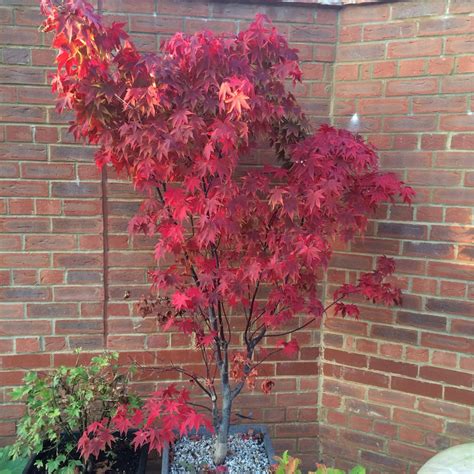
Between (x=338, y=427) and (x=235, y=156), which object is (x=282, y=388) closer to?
(x=338, y=427)

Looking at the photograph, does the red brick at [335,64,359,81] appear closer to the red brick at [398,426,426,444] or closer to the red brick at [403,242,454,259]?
the red brick at [403,242,454,259]

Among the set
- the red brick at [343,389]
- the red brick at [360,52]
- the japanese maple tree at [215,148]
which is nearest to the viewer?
the japanese maple tree at [215,148]

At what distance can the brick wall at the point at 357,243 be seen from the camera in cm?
247

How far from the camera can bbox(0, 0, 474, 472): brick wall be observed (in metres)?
2.47

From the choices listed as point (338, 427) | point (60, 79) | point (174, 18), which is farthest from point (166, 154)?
point (338, 427)

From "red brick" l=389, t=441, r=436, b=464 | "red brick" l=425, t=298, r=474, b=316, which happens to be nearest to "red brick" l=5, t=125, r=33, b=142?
"red brick" l=425, t=298, r=474, b=316

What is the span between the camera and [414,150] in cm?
254

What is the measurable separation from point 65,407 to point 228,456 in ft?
3.01

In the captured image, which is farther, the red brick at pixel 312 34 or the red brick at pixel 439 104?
the red brick at pixel 312 34

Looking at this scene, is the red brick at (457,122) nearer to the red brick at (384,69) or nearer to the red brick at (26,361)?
the red brick at (384,69)

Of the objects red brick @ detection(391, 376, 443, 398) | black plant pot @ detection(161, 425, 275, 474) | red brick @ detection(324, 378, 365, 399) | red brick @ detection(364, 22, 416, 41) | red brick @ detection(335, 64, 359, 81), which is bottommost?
black plant pot @ detection(161, 425, 275, 474)

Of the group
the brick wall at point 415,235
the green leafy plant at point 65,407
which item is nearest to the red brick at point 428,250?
the brick wall at point 415,235

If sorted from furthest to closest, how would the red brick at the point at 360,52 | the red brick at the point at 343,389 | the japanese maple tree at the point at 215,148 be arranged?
the red brick at the point at 343,389 < the red brick at the point at 360,52 < the japanese maple tree at the point at 215,148

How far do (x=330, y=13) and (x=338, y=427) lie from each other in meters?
2.47
